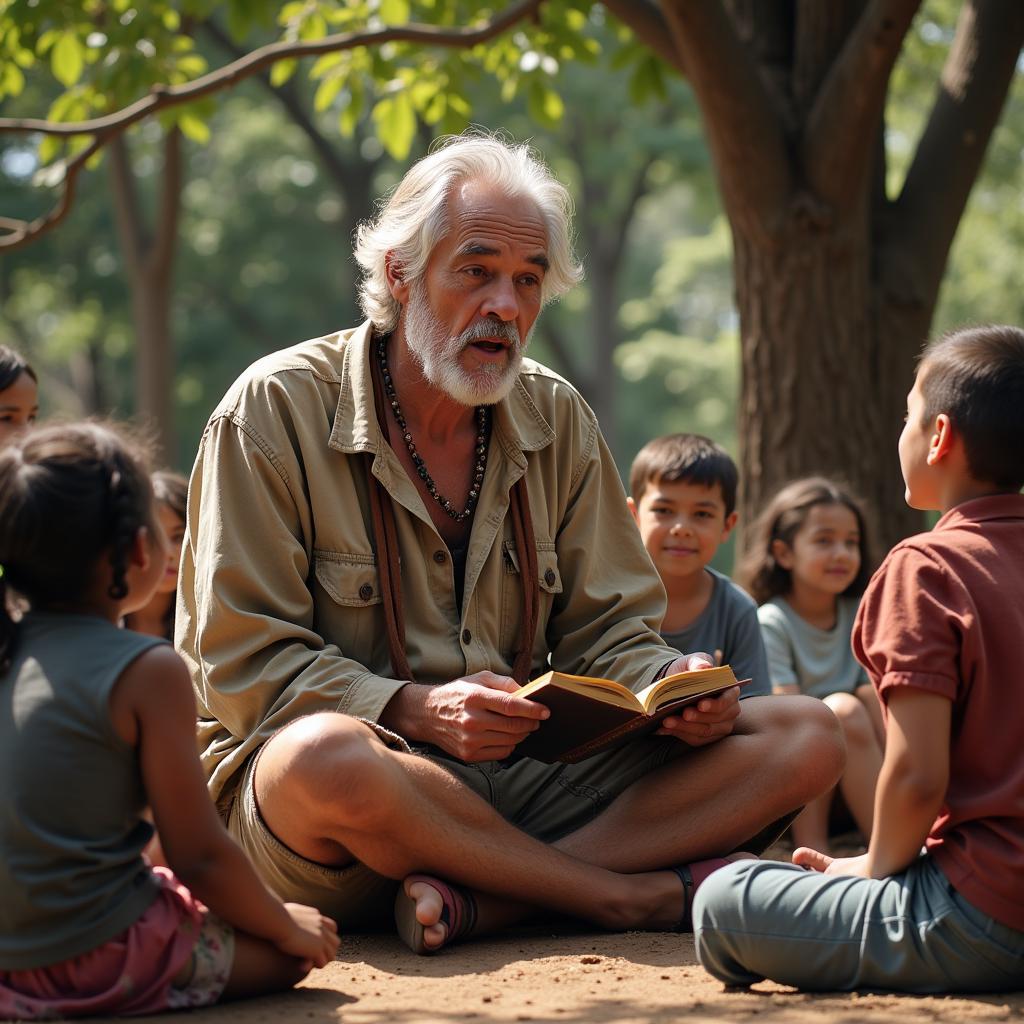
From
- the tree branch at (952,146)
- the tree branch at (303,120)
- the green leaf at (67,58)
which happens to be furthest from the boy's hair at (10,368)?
the tree branch at (303,120)

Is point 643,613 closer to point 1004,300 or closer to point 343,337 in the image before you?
point 343,337

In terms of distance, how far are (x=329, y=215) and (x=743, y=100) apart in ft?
76.6

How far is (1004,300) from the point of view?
2008cm

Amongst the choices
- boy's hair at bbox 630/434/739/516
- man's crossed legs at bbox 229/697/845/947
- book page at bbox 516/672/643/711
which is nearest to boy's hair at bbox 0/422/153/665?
man's crossed legs at bbox 229/697/845/947

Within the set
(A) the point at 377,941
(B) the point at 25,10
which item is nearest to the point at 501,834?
(A) the point at 377,941

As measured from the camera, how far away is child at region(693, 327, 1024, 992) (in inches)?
111

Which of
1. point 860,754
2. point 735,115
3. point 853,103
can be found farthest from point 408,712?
point 853,103

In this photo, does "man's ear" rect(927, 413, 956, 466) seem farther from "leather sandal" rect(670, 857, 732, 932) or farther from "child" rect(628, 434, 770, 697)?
"child" rect(628, 434, 770, 697)

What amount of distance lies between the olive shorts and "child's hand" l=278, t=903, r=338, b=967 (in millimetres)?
562

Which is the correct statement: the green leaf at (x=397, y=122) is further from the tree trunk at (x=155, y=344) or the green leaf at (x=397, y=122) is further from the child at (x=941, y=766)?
the tree trunk at (x=155, y=344)

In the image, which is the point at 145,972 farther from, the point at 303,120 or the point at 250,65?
the point at 303,120

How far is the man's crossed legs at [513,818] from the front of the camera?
11.3ft

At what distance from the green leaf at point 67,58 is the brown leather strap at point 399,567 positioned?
11.4 ft

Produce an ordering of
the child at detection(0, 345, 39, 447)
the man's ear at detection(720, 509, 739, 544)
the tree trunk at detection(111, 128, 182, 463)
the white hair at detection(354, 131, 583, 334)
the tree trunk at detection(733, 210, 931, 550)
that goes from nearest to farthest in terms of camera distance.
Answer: the white hair at detection(354, 131, 583, 334) → the child at detection(0, 345, 39, 447) → the man's ear at detection(720, 509, 739, 544) → the tree trunk at detection(733, 210, 931, 550) → the tree trunk at detection(111, 128, 182, 463)
